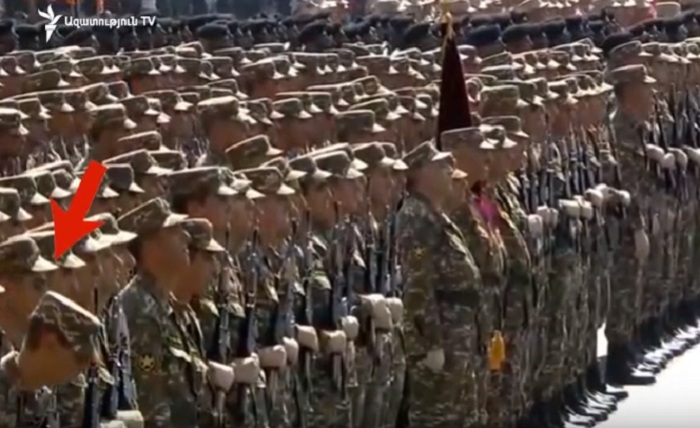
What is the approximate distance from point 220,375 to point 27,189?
1.15m

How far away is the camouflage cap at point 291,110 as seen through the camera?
30.6 ft

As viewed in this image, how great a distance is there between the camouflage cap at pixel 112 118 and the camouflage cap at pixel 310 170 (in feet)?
7.73

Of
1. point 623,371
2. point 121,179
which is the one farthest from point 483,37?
point 121,179

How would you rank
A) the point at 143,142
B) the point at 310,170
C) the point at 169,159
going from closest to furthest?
1. the point at 310,170
2. the point at 169,159
3. the point at 143,142

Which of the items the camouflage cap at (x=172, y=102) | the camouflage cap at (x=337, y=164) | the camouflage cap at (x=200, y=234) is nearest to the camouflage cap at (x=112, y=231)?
the camouflage cap at (x=200, y=234)

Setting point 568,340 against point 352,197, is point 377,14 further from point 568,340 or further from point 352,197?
point 352,197

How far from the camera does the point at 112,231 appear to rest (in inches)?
219

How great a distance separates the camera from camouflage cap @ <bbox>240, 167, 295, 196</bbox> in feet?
21.3

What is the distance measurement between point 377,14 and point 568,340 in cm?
1125

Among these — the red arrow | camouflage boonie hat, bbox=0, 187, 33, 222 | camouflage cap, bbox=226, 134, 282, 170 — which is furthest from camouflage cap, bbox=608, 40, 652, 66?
the red arrow

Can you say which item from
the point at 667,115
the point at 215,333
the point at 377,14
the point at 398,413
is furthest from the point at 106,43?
the point at 215,333

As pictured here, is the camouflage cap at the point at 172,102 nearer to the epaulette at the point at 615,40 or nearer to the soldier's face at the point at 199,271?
the soldier's face at the point at 199,271

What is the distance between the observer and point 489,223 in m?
8.09

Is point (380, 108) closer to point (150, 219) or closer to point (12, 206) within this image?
point (12, 206)
